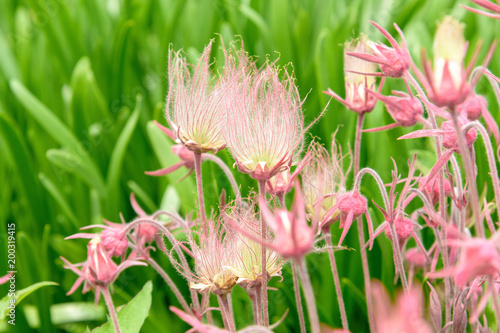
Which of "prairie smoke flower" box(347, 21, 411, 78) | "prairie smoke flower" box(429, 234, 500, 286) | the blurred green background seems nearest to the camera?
"prairie smoke flower" box(429, 234, 500, 286)

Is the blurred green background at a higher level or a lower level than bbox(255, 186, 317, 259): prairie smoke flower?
lower

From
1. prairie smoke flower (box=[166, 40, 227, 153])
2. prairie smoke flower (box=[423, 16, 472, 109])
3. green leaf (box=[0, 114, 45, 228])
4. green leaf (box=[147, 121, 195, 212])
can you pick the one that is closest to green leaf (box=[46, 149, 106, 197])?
green leaf (box=[0, 114, 45, 228])

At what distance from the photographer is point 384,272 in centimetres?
142

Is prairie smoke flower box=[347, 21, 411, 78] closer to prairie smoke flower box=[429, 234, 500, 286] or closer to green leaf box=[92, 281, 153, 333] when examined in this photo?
prairie smoke flower box=[429, 234, 500, 286]

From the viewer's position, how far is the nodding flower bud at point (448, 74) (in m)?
0.54

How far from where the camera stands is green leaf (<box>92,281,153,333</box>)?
3.36 feet

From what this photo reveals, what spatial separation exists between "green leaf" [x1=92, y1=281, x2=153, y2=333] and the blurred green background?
0.29m

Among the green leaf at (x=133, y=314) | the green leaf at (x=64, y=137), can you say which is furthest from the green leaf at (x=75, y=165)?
the green leaf at (x=133, y=314)

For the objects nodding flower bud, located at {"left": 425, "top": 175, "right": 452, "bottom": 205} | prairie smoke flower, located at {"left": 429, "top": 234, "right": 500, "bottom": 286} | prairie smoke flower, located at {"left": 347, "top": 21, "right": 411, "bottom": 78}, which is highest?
prairie smoke flower, located at {"left": 347, "top": 21, "right": 411, "bottom": 78}

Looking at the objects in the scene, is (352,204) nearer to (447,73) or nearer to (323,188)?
(323,188)

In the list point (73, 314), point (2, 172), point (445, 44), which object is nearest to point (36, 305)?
point (73, 314)

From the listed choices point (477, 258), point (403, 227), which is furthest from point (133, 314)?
point (477, 258)

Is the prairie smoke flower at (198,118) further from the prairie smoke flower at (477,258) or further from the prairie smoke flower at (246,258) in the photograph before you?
the prairie smoke flower at (477,258)

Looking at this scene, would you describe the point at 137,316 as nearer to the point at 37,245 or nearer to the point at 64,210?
the point at 64,210
